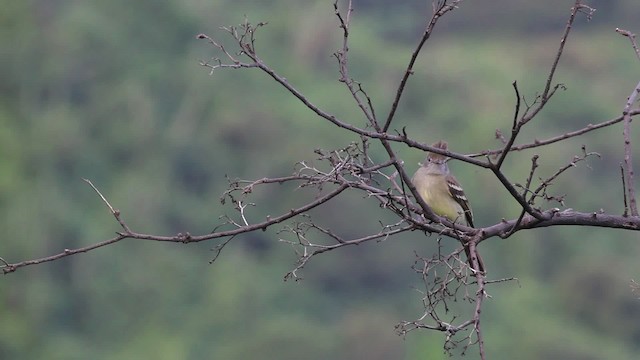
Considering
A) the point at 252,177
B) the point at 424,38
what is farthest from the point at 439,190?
the point at 252,177

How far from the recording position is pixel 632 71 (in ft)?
155

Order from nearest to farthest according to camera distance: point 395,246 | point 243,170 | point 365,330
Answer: point 365,330 → point 395,246 → point 243,170

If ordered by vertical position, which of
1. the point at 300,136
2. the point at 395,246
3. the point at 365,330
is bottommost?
the point at 365,330

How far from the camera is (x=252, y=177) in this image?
40562 mm

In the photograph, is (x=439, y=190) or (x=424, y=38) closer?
(x=424, y=38)

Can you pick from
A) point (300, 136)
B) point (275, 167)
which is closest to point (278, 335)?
point (275, 167)

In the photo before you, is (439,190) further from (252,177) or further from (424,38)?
(252,177)

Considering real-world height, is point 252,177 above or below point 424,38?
above

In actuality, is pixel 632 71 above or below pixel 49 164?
above

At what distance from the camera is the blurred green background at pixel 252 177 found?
36.2 meters

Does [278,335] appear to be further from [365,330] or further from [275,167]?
[275,167]

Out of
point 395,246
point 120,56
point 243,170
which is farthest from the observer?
point 120,56

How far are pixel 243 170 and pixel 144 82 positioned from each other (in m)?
6.93

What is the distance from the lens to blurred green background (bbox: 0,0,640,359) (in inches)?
1427
